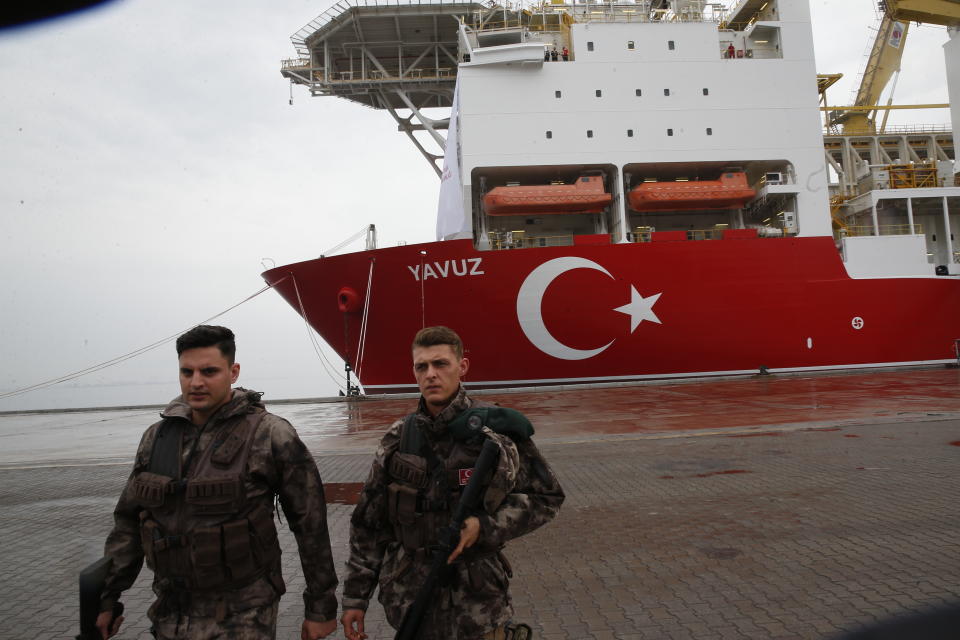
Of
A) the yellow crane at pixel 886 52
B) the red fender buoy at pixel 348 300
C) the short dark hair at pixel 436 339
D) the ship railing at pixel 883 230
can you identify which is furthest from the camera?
the yellow crane at pixel 886 52

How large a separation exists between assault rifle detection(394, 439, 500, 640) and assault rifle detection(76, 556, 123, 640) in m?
0.77

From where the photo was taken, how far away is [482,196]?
1469 centimetres

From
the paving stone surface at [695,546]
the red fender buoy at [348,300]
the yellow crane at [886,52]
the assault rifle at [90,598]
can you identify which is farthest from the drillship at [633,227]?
the assault rifle at [90,598]

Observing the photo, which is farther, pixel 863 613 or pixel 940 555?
pixel 940 555

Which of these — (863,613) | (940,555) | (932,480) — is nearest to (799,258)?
(932,480)

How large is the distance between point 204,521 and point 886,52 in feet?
82.7

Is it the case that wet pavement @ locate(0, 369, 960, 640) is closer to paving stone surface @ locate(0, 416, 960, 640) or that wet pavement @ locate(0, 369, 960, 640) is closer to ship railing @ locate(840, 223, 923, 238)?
paving stone surface @ locate(0, 416, 960, 640)

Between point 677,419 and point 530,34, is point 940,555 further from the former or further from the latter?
point 530,34

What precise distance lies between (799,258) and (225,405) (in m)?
14.0

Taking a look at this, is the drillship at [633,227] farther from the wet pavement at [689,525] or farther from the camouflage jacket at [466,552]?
the camouflage jacket at [466,552]

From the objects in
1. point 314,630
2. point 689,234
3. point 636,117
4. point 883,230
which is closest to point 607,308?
point 689,234

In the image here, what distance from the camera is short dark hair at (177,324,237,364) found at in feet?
6.09

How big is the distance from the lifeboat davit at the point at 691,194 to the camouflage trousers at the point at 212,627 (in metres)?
13.0

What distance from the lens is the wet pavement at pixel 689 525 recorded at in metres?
2.73
